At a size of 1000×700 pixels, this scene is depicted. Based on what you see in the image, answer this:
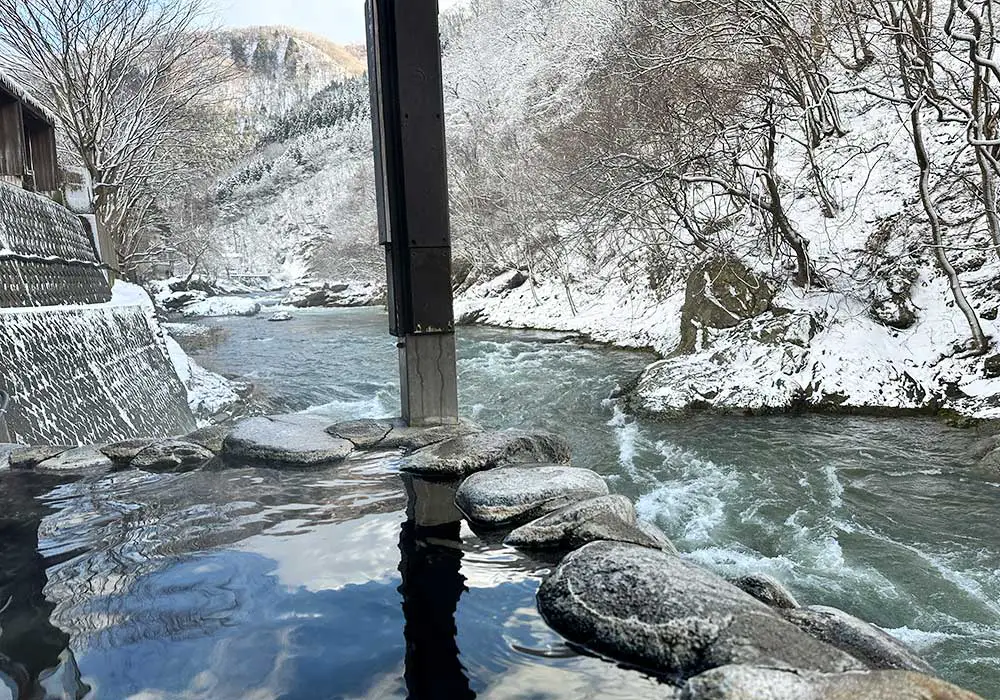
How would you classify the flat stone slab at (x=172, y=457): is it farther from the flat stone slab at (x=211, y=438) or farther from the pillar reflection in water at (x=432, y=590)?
the pillar reflection in water at (x=432, y=590)

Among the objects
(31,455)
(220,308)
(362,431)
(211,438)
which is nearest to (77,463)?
(31,455)

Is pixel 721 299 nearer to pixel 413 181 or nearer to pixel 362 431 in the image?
pixel 413 181

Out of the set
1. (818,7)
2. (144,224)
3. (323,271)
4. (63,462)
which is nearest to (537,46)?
(323,271)

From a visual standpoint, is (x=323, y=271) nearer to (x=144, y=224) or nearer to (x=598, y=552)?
(x=144, y=224)

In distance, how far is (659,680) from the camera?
6.68 feet

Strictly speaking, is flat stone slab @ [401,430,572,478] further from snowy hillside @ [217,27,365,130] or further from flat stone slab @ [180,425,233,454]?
snowy hillside @ [217,27,365,130]

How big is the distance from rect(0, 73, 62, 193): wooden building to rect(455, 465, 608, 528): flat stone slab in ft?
39.9

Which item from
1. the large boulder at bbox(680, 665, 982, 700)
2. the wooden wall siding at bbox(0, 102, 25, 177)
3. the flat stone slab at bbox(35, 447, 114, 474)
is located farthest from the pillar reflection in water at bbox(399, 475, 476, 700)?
the wooden wall siding at bbox(0, 102, 25, 177)

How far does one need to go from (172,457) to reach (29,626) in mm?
2391

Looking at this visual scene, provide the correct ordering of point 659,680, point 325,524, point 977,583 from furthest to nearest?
point 977,583 < point 325,524 < point 659,680

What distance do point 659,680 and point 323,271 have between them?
54.3m

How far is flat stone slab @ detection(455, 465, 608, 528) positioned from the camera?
338cm

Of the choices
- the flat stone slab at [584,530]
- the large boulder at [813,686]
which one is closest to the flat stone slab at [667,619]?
the large boulder at [813,686]

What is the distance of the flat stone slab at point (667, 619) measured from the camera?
2018 millimetres
